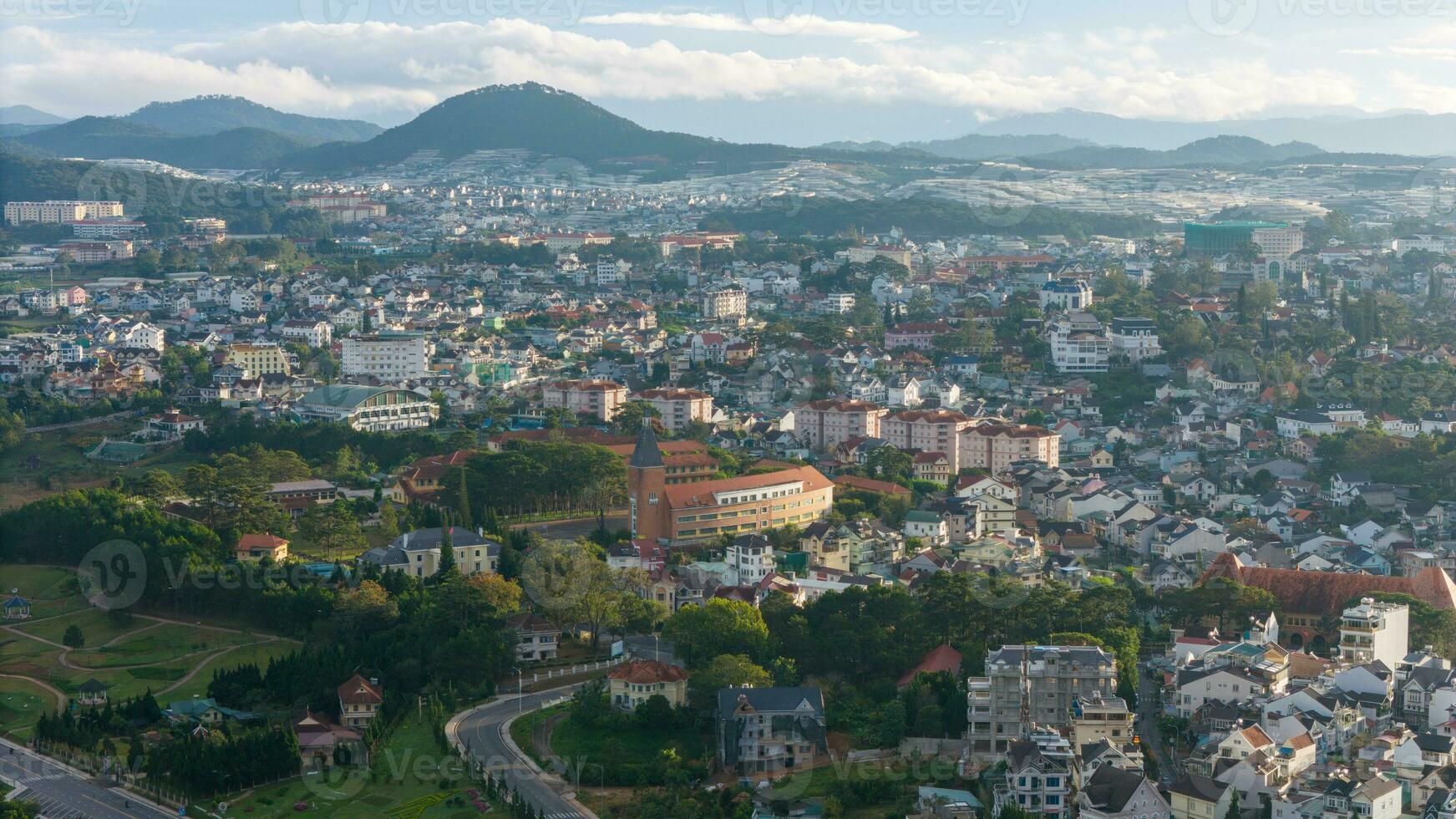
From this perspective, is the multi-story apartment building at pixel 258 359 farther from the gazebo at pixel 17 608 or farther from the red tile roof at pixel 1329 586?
the red tile roof at pixel 1329 586

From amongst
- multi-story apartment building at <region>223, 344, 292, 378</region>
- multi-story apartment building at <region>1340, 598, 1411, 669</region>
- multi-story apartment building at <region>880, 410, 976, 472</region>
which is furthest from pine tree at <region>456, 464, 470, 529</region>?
multi-story apartment building at <region>223, 344, 292, 378</region>

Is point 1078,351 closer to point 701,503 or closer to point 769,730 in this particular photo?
point 701,503

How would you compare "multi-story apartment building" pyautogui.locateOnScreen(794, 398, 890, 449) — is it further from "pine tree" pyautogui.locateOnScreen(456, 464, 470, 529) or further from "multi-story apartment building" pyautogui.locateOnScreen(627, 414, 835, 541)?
"pine tree" pyautogui.locateOnScreen(456, 464, 470, 529)

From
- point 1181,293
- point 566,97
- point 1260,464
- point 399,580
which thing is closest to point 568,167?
point 566,97

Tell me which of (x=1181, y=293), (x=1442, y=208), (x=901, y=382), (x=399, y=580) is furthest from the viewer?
(x=1442, y=208)

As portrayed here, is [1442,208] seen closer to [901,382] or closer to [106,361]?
[901,382]

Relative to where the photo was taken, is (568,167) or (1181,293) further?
(568,167)

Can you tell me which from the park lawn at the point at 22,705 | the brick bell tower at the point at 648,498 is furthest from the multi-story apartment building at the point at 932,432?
the park lawn at the point at 22,705
